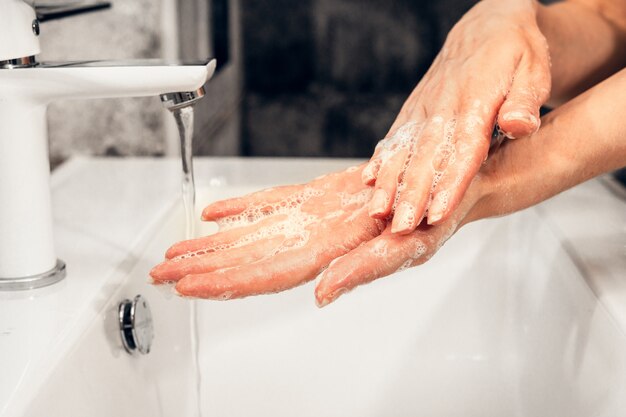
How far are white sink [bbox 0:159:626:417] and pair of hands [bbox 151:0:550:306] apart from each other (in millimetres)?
112

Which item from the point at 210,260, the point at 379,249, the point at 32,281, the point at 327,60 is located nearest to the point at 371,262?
the point at 379,249

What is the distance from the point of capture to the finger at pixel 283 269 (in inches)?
22.0

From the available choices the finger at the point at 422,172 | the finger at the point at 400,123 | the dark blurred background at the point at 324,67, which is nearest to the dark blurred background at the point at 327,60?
the dark blurred background at the point at 324,67

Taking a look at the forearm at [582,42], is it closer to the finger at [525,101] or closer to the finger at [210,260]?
the finger at [525,101]

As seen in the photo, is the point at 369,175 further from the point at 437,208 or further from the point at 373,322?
the point at 373,322

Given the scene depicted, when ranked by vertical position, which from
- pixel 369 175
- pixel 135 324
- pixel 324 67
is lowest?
pixel 324 67

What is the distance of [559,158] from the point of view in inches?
25.7

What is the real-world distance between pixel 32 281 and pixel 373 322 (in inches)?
14.2

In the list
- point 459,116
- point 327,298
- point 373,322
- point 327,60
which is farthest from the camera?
point 327,60

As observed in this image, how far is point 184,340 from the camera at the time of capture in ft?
2.70

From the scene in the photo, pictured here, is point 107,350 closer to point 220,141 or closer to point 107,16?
point 107,16

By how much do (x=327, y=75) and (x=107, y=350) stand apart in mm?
1993

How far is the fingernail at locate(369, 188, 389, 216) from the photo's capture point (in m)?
0.58

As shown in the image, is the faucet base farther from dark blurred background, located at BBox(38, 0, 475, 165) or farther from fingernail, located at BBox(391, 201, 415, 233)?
dark blurred background, located at BBox(38, 0, 475, 165)
